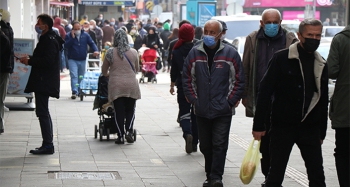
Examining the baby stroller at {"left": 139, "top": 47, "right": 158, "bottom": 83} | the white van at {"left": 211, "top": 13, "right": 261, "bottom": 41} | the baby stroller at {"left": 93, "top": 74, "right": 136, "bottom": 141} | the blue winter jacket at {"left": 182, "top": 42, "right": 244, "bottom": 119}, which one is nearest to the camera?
the blue winter jacket at {"left": 182, "top": 42, "right": 244, "bottom": 119}

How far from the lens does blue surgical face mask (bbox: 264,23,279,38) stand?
780 cm

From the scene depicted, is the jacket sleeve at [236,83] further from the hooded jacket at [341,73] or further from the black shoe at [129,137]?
the black shoe at [129,137]

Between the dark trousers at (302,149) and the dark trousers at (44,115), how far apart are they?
14.3ft

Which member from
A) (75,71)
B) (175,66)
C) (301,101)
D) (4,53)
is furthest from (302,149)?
(75,71)

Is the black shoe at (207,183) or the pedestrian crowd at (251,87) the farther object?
the black shoe at (207,183)

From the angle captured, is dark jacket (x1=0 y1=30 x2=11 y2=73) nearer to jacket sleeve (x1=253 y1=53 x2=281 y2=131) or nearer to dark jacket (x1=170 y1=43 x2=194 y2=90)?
dark jacket (x1=170 y1=43 x2=194 y2=90)

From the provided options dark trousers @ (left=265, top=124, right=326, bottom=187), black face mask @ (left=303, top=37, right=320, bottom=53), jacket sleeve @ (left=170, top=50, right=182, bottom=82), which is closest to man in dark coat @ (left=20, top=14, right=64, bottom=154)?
jacket sleeve @ (left=170, top=50, right=182, bottom=82)

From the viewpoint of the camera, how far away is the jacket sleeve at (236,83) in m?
7.79

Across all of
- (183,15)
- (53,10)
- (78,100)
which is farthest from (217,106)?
(183,15)

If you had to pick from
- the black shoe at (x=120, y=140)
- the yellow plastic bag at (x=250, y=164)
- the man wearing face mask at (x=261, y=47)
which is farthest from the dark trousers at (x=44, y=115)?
the yellow plastic bag at (x=250, y=164)

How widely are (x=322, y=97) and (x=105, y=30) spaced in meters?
27.5

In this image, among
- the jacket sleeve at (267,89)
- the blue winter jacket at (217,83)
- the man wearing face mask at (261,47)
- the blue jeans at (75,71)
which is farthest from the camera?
the blue jeans at (75,71)

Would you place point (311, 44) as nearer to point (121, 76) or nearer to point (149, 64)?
point (121, 76)

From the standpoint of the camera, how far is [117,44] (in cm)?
1105
